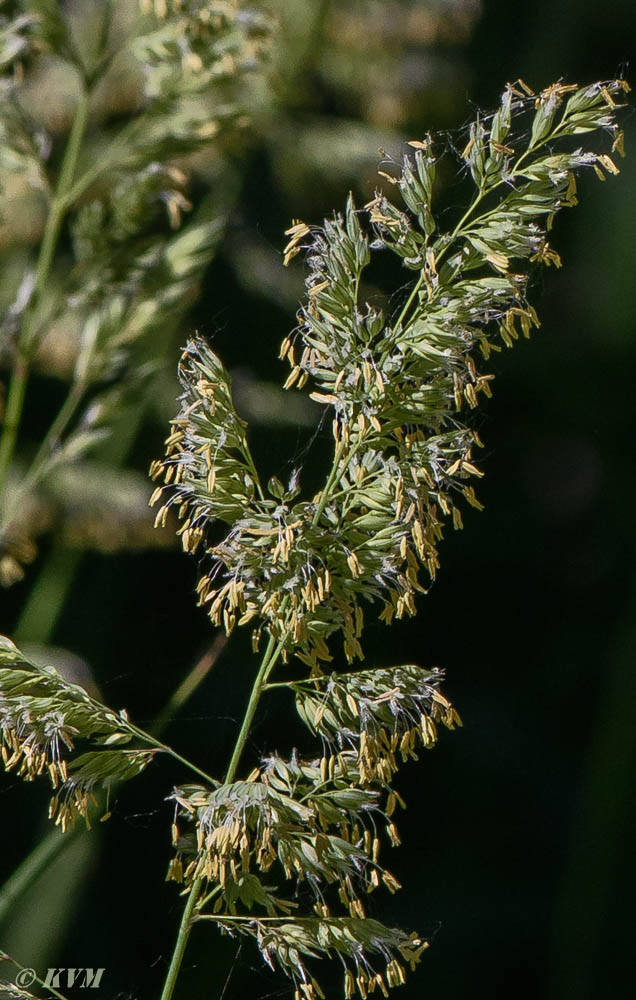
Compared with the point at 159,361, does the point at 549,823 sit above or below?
below

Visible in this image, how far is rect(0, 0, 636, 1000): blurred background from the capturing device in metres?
0.45

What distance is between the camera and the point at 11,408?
43 centimetres

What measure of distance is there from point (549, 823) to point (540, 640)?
0.09m

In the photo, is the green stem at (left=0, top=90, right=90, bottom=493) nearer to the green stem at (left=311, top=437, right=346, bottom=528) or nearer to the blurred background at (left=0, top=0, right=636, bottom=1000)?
the blurred background at (left=0, top=0, right=636, bottom=1000)

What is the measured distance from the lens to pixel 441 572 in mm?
496

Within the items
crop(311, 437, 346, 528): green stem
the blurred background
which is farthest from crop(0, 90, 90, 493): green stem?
crop(311, 437, 346, 528): green stem

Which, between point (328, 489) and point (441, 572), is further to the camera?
point (441, 572)

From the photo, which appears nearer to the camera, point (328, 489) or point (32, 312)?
point (328, 489)

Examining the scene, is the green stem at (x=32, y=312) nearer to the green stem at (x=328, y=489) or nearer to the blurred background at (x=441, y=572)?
the blurred background at (x=441, y=572)

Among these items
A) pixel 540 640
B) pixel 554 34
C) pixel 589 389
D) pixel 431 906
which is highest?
pixel 554 34

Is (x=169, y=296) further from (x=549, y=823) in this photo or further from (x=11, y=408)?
(x=549, y=823)

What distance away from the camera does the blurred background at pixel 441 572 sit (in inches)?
17.7

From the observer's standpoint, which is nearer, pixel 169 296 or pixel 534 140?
pixel 534 140

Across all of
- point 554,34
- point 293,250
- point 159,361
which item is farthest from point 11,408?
point 554,34
